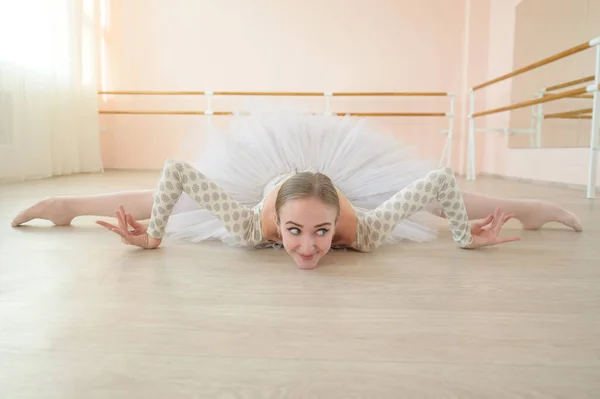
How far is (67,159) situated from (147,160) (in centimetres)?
132

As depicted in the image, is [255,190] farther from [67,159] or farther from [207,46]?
[207,46]

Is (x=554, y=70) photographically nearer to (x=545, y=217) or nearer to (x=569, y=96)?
(x=569, y=96)

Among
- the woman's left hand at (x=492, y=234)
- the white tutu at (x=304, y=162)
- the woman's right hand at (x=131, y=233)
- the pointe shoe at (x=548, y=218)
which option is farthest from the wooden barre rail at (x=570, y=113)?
the woman's right hand at (x=131, y=233)

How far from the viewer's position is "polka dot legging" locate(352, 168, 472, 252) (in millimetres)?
1086

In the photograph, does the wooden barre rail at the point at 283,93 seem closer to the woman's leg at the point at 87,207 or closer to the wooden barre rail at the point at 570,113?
the wooden barre rail at the point at 570,113

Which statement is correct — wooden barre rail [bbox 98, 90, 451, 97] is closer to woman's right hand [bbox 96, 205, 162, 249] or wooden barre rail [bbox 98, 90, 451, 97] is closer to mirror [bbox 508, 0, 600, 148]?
mirror [bbox 508, 0, 600, 148]

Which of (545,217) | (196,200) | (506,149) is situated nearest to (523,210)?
(545,217)

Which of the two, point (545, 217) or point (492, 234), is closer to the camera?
point (492, 234)

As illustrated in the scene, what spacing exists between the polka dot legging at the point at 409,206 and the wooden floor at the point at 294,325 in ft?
0.16

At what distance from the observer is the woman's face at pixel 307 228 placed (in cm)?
92

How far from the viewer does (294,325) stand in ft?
2.06

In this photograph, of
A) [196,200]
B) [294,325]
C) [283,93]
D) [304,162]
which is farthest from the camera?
[283,93]

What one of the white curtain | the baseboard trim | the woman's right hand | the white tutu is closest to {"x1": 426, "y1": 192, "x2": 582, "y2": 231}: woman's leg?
the white tutu

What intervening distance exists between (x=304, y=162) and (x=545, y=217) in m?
0.72
